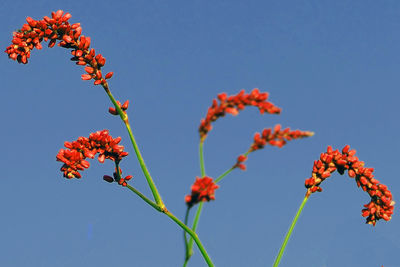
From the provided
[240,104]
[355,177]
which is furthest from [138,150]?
[355,177]

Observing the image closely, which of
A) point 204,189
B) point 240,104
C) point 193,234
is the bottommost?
point 204,189

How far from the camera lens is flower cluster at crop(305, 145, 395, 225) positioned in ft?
19.5

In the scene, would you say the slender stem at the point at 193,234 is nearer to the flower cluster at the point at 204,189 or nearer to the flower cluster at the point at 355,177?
the flower cluster at the point at 204,189

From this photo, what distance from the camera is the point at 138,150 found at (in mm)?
5109

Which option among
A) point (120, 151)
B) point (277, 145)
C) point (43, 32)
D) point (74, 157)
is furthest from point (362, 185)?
point (43, 32)

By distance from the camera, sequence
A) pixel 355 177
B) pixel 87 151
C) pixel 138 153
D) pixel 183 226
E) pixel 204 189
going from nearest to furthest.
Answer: pixel 204 189, pixel 183 226, pixel 138 153, pixel 87 151, pixel 355 177

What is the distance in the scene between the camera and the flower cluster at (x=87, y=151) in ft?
17.4

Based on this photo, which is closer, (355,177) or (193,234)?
(193,234)

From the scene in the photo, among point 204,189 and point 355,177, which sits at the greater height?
point 355,177

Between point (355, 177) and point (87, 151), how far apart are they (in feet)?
9.89

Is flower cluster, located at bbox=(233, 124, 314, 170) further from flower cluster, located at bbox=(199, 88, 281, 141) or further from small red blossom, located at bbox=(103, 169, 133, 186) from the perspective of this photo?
small red blossom, located at bbox=(103, 169, 133, 186)

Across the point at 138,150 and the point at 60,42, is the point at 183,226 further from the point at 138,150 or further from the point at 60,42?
the point at 60,42

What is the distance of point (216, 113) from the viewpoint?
14.0 ft

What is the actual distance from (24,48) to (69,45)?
50 centimetres
